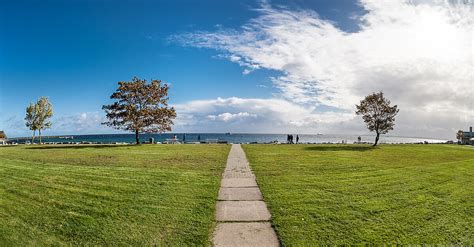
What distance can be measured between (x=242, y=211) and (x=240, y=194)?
6.23ft

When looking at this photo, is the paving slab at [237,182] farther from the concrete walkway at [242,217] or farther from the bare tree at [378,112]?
the bare tree at [378,112]

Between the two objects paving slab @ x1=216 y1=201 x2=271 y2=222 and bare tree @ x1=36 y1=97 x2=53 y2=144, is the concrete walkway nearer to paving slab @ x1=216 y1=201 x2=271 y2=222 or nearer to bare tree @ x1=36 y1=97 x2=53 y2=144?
paving slab @ x1=216 y1=201 x2=271 y2=222

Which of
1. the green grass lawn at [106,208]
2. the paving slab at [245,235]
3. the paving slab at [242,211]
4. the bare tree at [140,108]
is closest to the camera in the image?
the paving slab at [245,235]

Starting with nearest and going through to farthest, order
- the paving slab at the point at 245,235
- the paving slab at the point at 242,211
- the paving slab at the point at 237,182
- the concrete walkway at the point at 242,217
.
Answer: the paving slab at the point at 245,235, the concrete walkway at the point at 242,217, the paving slab at the point at 242,211, the paving slab at the point at 237,182

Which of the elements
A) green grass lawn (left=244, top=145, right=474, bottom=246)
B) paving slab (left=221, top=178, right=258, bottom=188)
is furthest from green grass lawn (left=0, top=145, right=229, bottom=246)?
green grass lawn (left=244, top=145, right=474, bottom=246)

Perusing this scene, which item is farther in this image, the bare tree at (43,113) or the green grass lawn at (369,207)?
the bare tree at (43,113)

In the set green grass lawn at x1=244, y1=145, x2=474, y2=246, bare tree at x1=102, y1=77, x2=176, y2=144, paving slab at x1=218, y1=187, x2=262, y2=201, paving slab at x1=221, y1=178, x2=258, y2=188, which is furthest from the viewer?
bare tree at x1=102, y1=77, x2=176, y2=144

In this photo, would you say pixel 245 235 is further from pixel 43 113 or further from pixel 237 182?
pixel 43 113

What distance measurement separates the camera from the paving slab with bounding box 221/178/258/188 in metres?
11.8

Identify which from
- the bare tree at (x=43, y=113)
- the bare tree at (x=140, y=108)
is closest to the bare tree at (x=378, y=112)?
the bare tree at (x=140, y=108)

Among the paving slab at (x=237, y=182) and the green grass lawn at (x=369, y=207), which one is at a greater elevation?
the paving slab at (x=237, y=182)

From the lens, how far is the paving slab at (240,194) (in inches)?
388

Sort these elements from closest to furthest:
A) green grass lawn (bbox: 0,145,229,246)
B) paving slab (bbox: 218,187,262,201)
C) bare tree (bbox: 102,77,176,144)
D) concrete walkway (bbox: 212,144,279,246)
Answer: concrete walkway (bbox: 212,144,279,246) → green grass lawn (bbox: 0,145,229,246) → paving slab (bbox: 218,187,262,201) → bare tree (bbox: 102,77,176,144)

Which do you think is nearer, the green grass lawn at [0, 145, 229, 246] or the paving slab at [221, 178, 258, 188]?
the green grass lawn at [0, 145, 229, 246]
